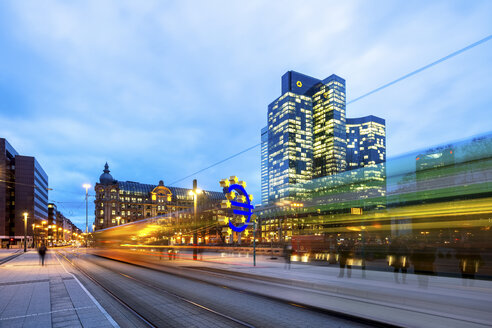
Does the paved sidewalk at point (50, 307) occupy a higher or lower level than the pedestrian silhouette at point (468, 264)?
higher

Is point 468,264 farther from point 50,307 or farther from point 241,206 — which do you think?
point 241,206

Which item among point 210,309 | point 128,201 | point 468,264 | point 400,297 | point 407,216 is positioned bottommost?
point 128,201

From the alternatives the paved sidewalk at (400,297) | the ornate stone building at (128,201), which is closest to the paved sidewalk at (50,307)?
the paved sidewalk at (400,297)

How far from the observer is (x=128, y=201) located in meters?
158

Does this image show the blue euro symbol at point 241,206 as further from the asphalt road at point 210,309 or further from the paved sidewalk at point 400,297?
the asphalt road at point 210,309

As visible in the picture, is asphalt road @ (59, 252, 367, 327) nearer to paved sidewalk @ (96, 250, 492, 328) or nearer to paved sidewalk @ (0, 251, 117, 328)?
paved sidewalk @ (0, 251, 117, 328)

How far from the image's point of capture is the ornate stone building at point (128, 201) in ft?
500

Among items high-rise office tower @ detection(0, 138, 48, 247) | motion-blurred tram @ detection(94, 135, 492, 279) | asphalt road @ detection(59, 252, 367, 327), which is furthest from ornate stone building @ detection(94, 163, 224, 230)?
asphalt road @ detection(59, 252, 367, 327)

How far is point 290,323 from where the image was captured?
8016 millimetres

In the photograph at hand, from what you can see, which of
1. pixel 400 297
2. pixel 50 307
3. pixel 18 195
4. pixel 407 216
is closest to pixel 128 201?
pixel 18 195

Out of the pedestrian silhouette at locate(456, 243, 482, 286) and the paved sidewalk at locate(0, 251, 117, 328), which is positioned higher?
the paved sidewalk at locate(0, 251, 117, 328)

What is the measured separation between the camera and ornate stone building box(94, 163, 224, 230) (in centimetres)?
15250

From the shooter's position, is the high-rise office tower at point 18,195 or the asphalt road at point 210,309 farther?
the high-rise office tower at point 18,195

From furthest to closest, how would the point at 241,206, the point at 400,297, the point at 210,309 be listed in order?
the point at 241,206 → the point at 400,297 → the point at 210,309
